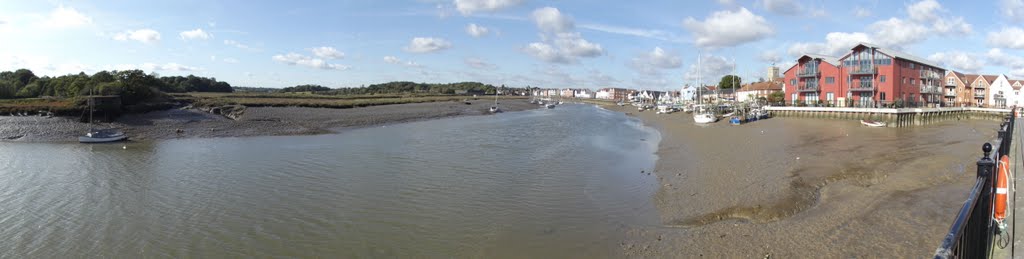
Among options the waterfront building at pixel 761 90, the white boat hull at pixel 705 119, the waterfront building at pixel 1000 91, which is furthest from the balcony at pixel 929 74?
the waterfront building at pixel 761 90

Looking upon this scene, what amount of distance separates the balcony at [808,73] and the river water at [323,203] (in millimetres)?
42115

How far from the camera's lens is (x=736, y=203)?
14.4 m

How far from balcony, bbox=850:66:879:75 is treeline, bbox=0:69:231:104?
242 feet

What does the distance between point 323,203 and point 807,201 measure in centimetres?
1465

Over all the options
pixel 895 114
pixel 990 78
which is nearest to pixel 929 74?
pixel 895 114

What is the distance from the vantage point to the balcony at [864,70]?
5303cm

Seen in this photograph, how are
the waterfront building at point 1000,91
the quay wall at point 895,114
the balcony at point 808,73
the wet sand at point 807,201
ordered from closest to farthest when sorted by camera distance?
the wet sand at point 807,201 → the quay wall at point 895,114 → the balcony at point 808,73 → the waterfront building at point 1000,91

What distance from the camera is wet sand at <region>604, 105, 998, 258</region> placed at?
10578 mm

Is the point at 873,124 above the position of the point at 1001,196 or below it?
below

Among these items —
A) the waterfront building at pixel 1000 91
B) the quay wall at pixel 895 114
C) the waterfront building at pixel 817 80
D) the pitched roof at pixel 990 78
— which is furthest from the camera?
the pitched roof at pixel 990 78

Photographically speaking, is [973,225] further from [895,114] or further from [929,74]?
[929,74]

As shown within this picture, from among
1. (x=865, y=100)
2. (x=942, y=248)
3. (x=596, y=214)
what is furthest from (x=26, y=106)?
(x=865, y=100)

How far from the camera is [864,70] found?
177 feet

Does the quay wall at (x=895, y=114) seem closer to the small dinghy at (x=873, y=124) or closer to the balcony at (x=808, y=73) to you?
the small dinghy at (x=873, y=124)
